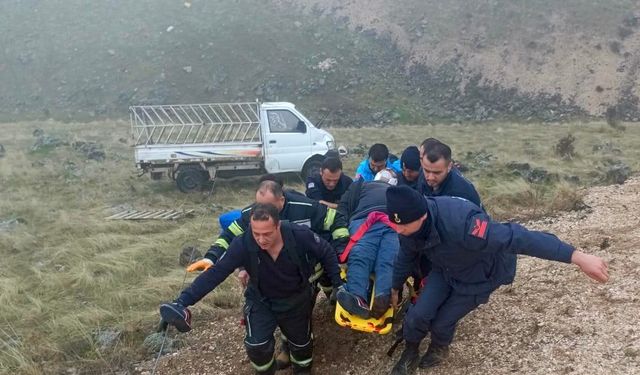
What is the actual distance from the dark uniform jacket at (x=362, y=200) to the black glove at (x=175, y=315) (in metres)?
1.67

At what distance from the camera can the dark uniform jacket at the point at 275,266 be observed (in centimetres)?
345

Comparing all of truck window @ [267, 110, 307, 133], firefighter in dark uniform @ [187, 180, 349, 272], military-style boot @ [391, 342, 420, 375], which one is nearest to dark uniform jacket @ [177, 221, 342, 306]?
firefighter in dark uniform @ [187, 180, 349, 272]

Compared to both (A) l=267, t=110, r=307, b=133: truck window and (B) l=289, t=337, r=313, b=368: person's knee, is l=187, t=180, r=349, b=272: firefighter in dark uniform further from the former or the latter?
(A) l=267, t=110, r=307, b=133: truck window

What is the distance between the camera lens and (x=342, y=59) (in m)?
27.5

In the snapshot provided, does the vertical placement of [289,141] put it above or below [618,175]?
below

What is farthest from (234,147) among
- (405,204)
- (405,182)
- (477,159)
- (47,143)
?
(405,204)

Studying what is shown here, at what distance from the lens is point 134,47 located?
31.6 meters

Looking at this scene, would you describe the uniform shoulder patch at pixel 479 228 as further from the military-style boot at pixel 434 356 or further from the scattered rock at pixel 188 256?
the scattered rock at pixel 188 256

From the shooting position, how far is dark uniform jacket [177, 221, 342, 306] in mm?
3446

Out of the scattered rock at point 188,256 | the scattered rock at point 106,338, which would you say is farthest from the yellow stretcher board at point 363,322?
the scattered rock at point 188,256

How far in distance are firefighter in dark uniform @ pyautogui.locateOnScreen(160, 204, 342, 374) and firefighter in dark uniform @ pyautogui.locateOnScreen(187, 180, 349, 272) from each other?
1.42 feet

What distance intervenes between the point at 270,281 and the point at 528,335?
1.92m

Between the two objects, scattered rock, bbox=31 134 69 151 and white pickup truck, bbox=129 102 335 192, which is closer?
white pickup truck, bbox=129 102 335 192

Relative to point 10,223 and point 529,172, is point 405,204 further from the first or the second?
point 529,172
